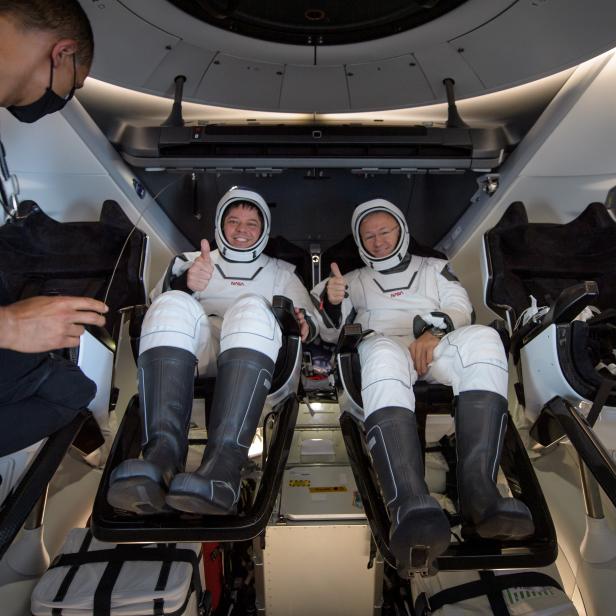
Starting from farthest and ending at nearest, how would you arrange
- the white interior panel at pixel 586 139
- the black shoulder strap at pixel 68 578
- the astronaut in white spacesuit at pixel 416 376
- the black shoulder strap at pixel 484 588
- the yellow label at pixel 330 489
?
the white interior panel at pixel 586 139 < the yellow label at pixel 330 489 < the black shoulder strap at pixel 484 588 < the black shoulder strap at pixel 68 578 < the astronaut in white spacesuit at pixel 416 376

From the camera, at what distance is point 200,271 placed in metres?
2.19


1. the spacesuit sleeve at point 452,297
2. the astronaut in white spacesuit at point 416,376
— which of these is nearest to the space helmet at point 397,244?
the astronaut in white spacesuit at point 416,376

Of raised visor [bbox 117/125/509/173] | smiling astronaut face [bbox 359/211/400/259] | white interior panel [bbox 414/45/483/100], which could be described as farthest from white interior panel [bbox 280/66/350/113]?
smiling astronaut face [bbox 359/211/400/259]

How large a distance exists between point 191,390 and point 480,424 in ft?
3.12

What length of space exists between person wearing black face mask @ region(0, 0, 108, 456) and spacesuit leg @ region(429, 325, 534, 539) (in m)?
1.16

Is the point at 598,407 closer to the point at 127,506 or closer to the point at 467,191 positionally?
the point at 127,506

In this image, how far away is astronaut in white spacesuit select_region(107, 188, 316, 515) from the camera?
148 cm

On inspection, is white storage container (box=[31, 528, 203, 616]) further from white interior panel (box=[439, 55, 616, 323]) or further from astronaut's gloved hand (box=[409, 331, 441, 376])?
white interior panel (box=[439, 55, 616, 323])

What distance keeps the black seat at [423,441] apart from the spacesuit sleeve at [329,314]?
0.35 m

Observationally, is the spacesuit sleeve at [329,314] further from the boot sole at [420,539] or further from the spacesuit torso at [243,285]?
the boot sole at [420,539]

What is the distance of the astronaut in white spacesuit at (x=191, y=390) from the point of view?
4.84ft

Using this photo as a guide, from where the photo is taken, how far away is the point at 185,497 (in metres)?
1.43

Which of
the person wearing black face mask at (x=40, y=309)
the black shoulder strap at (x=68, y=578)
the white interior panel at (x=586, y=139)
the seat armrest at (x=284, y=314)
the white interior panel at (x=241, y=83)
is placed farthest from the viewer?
the white interior panel at (x=241, y=83)

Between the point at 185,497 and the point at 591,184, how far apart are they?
8.96 ft
